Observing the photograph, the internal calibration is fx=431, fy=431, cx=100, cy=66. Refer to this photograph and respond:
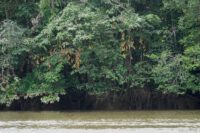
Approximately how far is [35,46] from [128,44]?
4.49 metres

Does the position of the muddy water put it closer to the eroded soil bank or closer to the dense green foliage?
the dense green foliage

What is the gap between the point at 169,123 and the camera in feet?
48.0

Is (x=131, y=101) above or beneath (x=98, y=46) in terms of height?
beneath

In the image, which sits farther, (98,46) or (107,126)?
(98,46)

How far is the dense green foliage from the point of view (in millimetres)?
19656

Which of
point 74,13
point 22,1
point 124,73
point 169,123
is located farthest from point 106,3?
point 169,123

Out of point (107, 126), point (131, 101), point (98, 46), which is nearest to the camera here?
point (107, 126)

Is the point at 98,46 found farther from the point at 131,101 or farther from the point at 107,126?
the point at 107,126

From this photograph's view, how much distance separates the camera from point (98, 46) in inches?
805

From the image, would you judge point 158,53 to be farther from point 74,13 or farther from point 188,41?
point 74,13

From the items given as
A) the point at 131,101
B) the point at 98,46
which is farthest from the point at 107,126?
the point at 131,101

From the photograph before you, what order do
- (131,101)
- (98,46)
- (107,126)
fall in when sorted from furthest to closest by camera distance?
(131,101), (98,46), (107,126)

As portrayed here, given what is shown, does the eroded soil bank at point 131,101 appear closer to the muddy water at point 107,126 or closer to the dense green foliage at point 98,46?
the dense green foliage at point 98,46

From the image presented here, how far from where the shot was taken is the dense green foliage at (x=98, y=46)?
19656 millimetres
